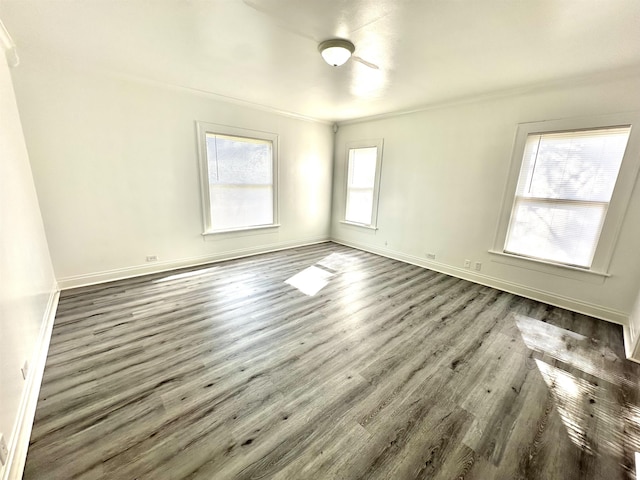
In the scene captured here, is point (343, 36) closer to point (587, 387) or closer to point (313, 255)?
point (587, 387)

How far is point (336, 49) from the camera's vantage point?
7.35ft

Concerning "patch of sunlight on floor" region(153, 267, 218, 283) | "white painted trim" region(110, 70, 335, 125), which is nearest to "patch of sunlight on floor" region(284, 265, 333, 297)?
"patch of sunlight on floor" region(153, 267, 218, 283)

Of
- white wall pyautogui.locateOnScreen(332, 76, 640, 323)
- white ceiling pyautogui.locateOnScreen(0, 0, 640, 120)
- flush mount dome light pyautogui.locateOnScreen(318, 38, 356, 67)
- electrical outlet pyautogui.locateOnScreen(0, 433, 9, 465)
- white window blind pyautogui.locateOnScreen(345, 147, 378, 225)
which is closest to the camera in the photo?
electrical outlet pyautogui.locateOnScreen(0, 433, 9, 465)

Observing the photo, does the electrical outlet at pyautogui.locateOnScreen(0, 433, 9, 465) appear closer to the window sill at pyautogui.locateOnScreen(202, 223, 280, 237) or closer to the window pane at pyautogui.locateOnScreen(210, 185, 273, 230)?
the window sill at pyautogui.locateOnScreen(202, 223, 280, 237)

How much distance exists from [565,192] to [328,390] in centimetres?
343

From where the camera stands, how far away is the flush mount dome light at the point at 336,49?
222 cm

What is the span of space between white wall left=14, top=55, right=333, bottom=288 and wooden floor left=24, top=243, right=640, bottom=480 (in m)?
0.64

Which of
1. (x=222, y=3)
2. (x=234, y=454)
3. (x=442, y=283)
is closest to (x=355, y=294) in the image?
(x=442, y=283)

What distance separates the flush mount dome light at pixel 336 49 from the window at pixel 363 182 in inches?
104

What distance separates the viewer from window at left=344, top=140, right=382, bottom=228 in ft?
16.4

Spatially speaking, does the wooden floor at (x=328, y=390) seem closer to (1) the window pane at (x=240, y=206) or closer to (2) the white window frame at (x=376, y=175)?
(1) the window pane at (x=240, y=206)

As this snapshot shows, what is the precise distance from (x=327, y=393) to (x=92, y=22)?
11.2ft

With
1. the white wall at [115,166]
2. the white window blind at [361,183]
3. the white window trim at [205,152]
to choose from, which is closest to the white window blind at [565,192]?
the white window blind at [361,183]

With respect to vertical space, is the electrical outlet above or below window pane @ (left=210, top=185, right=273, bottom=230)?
below
